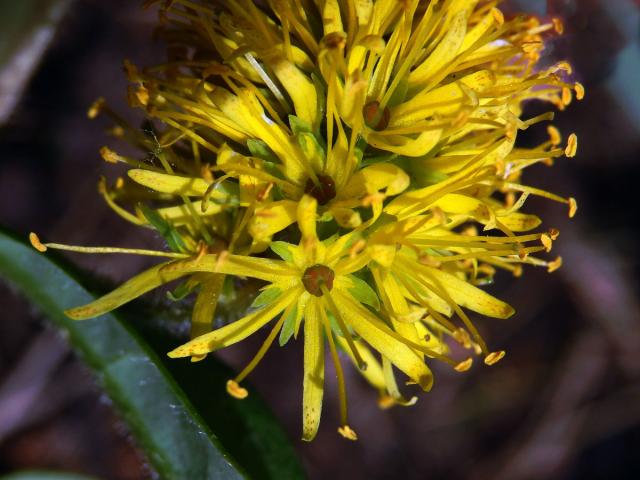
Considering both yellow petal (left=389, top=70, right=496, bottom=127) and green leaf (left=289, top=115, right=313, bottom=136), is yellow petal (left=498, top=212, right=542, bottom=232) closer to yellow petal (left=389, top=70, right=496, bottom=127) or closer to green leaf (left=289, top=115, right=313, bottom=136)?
yellow petal (left=389, top=70, right=496, bottom=127)

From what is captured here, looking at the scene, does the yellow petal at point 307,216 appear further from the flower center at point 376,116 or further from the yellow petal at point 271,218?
the flower center at point 376,116

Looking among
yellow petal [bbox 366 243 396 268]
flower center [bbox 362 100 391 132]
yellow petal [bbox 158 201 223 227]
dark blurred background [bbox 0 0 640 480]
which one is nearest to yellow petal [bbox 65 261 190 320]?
yellow petal [bbox 158 201 223 227]

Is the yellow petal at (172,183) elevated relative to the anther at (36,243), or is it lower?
lower

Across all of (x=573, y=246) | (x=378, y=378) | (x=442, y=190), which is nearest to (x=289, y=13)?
(x=442, y=190)

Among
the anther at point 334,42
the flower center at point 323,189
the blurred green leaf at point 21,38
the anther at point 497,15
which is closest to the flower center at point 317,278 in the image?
the flower center at point 323,189

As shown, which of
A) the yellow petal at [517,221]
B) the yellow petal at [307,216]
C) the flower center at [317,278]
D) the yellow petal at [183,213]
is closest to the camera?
the yellow petal at [307,216]

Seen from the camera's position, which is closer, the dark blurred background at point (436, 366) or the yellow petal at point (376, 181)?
the yellow petal at point (376, 181)

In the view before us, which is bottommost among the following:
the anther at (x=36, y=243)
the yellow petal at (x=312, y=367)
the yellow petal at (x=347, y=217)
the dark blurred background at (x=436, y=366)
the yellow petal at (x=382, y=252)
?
the dark blurred background at (x=436, y=366)
